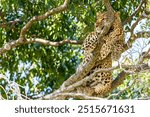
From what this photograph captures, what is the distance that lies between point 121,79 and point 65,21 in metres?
1.80

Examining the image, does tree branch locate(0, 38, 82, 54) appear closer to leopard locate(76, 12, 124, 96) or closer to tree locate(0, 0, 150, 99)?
tree locate(0, 0, 150, 99)

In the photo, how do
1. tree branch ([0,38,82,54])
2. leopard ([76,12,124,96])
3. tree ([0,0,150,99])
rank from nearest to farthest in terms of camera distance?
leopard ([76,12,124,96]) → tree branch ([0,38,82,54]) → tree ([0,0,150,99])

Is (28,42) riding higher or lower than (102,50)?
higher

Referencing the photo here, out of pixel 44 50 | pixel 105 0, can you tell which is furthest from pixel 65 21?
pixel 105 0

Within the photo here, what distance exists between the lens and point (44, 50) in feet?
24.6

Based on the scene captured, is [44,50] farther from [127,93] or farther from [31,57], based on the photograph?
[127,93]

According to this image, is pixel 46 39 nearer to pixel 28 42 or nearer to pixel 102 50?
pixel 28 42

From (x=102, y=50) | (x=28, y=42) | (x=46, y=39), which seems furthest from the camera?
(x=46, y=39)

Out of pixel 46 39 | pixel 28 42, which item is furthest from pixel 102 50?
pixel 46 39

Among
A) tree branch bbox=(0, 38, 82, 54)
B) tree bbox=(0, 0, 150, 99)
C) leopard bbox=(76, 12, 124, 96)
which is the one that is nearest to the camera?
leopard bbox=(76, 12, 124, 96)

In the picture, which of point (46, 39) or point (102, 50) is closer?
point (102, 50)

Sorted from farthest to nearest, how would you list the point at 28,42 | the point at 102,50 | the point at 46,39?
the point at 46,39, the point at 28,42, the point at 102,50

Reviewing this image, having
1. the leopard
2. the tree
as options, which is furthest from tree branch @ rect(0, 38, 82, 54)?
the leopard

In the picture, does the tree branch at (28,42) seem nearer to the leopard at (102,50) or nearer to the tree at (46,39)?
the tree at (46,39)
